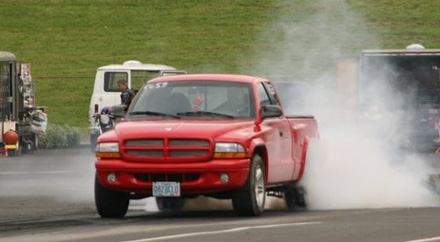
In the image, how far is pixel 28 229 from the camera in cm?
1393

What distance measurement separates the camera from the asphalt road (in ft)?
42.2

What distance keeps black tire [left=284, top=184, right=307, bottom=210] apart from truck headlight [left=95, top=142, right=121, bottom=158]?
299 centimetres

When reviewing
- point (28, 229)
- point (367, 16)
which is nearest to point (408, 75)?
point (28, 229)

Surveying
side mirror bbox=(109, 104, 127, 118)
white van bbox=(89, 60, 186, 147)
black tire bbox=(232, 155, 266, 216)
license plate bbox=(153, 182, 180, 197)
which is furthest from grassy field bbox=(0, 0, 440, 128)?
license plate bbox=(153, 182, 180, 197)

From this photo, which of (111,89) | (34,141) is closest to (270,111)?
(34,141)

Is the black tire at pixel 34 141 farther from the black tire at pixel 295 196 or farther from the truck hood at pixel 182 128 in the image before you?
the truck hood at pixel 182 128

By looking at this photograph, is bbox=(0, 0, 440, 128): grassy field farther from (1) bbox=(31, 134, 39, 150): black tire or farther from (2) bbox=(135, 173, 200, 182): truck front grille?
(2) bbox=(135, 173, 200, 182): truck front grille

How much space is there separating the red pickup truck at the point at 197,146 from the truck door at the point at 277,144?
11mm

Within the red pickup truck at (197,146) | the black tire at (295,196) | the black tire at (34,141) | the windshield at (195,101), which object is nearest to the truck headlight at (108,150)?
the red pickup truck at (197,146)

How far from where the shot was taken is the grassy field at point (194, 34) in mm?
56438

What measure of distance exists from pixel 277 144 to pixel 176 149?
5.49 feet

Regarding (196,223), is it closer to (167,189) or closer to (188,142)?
(167,189)

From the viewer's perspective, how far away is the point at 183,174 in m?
15.1

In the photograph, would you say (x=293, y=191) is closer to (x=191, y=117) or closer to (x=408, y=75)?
(x=191, y=117)
